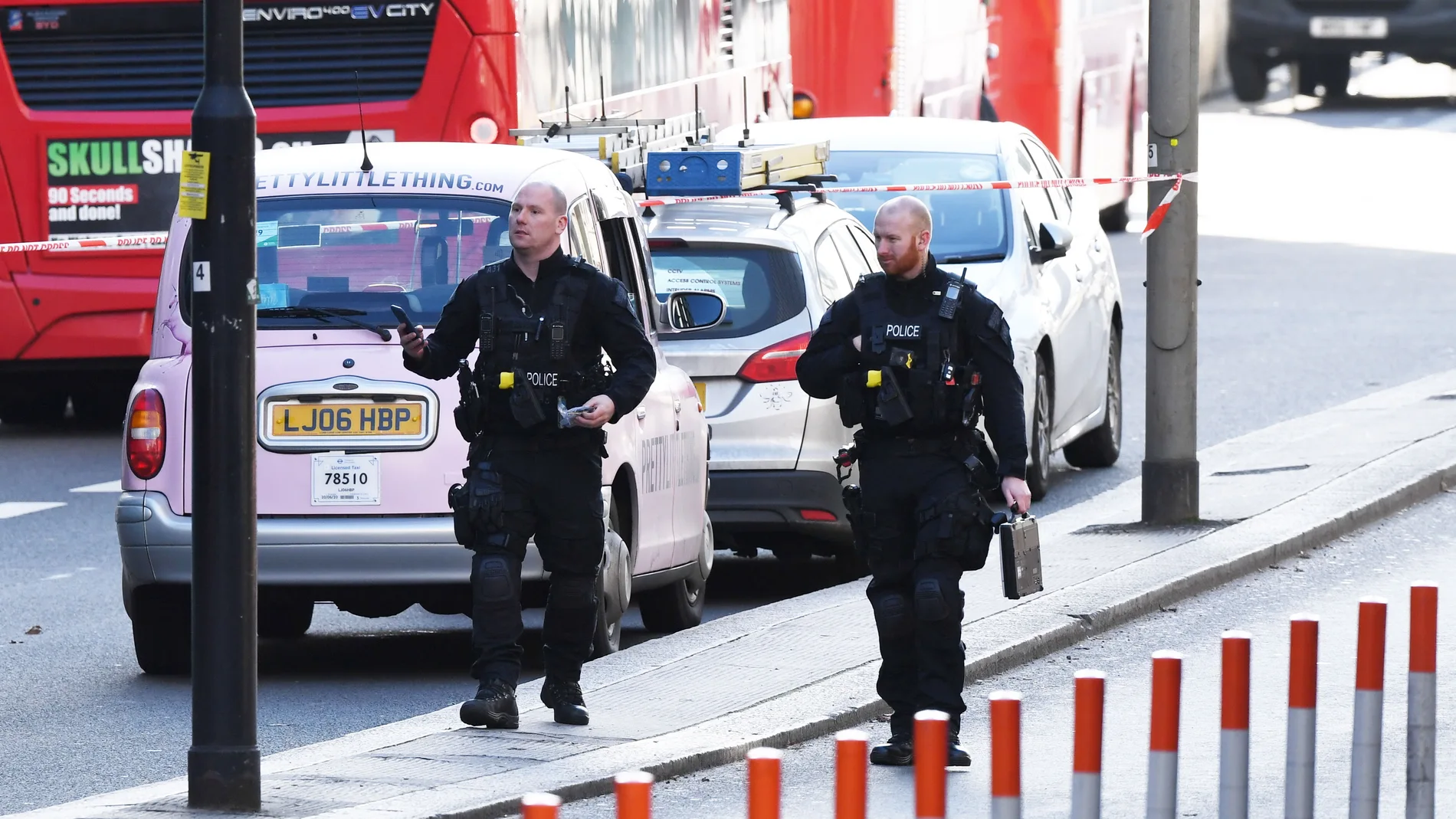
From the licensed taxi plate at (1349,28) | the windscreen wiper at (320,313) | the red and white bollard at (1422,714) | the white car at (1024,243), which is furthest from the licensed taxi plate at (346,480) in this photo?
the licensed taxi plate at (1349,28)

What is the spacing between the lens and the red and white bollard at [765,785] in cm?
346

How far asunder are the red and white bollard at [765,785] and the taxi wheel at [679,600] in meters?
6.58

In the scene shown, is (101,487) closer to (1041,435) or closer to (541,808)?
(1041,435)

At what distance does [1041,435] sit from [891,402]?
5696 millimetres

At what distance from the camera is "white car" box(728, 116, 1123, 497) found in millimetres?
12859

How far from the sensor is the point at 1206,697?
8688 mm

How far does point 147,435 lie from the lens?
899 cm

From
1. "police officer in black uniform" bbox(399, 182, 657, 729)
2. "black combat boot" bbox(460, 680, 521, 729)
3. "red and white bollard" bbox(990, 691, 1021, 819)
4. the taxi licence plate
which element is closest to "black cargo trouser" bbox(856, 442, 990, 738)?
"police officer in black uniform" bbox(399, 182, 657, 729)

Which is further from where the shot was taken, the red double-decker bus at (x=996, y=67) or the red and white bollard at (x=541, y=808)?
the red double-decker bus at (x=996, y=67)

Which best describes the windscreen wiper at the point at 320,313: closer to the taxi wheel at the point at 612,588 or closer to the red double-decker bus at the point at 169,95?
the taxi wheel at the point at 612,588

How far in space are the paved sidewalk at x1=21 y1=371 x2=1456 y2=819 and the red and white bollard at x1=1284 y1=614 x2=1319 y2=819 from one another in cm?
215

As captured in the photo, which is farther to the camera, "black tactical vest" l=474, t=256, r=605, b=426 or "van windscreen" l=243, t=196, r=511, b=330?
"van windscreen" l=243, t=196, r=511, b=330

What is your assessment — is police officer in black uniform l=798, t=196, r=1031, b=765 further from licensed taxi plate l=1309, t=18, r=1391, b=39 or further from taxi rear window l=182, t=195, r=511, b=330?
licensed taxi plate l=1309, t=18, r=1391, b=39

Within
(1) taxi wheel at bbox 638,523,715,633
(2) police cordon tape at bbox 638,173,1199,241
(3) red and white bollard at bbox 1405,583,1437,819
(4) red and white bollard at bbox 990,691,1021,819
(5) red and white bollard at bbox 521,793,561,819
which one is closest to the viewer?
(5) red and white bollard at bbox 521,793,561,819
